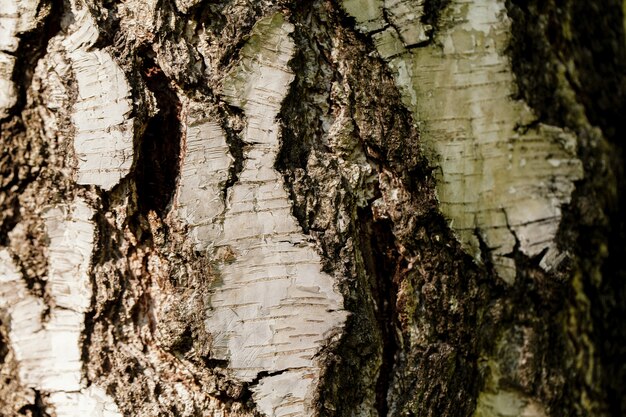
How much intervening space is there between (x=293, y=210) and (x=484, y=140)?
332 millimetres

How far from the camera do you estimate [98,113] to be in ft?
3.01

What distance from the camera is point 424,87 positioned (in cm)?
99

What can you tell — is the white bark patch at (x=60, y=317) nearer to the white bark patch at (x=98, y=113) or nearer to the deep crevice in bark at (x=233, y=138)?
the white bark patch at (x=98, y=113)

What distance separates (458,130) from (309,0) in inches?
11.9

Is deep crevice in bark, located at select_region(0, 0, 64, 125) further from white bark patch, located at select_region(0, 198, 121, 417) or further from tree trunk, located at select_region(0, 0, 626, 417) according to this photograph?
white bark patch, located at select_region(0, 198, 121, 417)

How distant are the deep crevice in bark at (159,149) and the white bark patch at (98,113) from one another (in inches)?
1.1

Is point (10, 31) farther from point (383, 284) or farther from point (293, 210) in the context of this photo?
point (383, 284)

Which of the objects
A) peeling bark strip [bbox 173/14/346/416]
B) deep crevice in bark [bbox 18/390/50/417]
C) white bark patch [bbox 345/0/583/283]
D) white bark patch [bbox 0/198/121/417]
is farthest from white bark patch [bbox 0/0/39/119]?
white bark patch [bbox 345/0/583/283]

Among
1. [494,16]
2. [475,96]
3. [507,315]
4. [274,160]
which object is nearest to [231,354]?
[274,160]

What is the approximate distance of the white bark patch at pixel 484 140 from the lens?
0.99 m

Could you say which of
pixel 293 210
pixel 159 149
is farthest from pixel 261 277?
pixel 159 149

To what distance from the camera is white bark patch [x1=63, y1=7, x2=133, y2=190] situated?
91 centimetres

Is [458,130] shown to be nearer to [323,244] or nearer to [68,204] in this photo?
[323,244]

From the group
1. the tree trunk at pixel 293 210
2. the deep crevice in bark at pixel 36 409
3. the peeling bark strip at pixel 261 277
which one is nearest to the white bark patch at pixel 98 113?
the tree trunk at pixel 293 210
